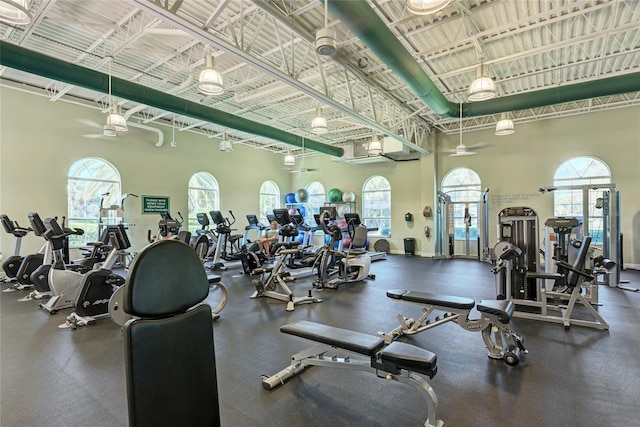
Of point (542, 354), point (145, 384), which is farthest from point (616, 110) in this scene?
Result: point (145, 384)

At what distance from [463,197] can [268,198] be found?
737cm

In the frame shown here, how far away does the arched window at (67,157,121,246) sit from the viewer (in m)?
7.81

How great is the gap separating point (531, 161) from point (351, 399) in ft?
31.1

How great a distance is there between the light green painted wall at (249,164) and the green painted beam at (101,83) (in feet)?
10.6

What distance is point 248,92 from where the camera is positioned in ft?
24.8

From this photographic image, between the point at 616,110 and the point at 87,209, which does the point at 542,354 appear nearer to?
the point at 616,110

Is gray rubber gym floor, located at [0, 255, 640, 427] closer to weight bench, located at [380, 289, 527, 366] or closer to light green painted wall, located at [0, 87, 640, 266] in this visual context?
weight bench, located at [380, 289, 527, 366]

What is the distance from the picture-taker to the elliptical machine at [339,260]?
5980 mm

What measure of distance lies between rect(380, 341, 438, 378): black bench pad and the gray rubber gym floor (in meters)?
0.45

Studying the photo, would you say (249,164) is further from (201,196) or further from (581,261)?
(581,261)

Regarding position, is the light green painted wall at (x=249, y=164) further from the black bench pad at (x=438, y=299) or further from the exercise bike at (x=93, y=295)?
the black bench pad at (x=438, y=299)

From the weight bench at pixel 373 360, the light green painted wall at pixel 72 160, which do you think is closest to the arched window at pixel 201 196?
the light green painted wall at pixel 72 160

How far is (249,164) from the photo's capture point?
1198cm

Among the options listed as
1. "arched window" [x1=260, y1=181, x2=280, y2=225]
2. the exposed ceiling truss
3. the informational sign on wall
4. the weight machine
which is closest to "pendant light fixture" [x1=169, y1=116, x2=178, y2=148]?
the exposed ceiling truss
